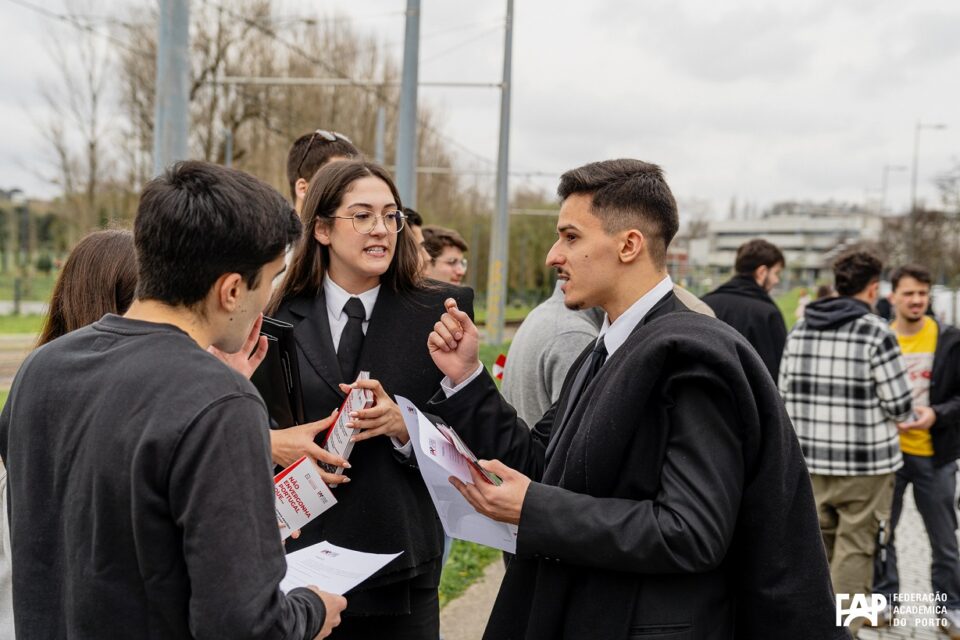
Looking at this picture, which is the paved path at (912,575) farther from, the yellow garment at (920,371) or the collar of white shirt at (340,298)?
the collar of white shirt at (340,298)

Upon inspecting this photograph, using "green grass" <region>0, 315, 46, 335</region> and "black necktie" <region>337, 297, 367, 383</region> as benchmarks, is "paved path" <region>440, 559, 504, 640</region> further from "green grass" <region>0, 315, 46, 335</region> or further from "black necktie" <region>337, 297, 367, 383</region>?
"green grass" <region>0, 315, 46, 335</region>

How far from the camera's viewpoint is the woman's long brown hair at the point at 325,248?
2893 mm

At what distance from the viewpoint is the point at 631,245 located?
222cm

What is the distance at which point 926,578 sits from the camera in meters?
6.11

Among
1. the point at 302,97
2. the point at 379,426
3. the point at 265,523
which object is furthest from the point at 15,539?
the point at 302,97

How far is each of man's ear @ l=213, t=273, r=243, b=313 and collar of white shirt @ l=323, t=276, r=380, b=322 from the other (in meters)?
1.23

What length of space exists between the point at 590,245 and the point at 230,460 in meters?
1.13

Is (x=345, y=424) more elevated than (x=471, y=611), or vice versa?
(x=345, y=424)

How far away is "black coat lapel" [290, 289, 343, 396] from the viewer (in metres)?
2.72

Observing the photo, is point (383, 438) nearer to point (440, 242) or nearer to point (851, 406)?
point (440, 242)

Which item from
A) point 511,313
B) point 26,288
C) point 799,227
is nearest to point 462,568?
point 26,288

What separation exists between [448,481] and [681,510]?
58cm

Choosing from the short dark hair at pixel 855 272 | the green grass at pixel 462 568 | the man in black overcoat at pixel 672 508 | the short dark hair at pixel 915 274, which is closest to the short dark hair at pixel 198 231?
the man in black overcoat at pixel 672 508

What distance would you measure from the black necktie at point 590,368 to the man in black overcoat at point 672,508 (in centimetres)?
16
